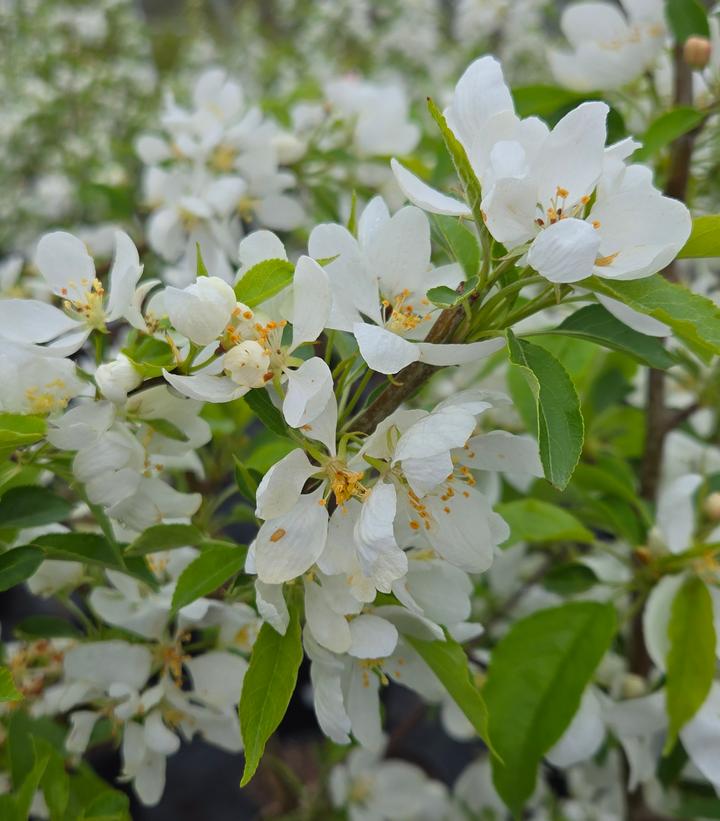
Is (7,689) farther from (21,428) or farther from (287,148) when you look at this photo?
(287,148)

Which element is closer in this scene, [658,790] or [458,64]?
[658,790]

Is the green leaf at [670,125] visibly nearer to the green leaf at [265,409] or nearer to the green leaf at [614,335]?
the green leaf at [614,335]

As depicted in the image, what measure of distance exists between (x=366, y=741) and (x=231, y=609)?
0.18 meters

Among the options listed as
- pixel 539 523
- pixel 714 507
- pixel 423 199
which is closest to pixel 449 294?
pixel 423 199

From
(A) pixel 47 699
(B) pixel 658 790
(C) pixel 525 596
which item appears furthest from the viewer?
(C) pixel 525 596

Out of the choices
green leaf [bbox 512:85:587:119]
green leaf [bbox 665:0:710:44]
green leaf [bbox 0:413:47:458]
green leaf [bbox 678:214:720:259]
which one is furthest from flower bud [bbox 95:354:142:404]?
green leaf [bbox 665:0:710:44]

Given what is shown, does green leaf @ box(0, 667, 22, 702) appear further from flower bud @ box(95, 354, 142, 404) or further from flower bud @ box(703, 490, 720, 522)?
flower bud @ box(703, 490, 720, 522)

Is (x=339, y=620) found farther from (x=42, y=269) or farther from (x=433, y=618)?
(x=42, y=269)

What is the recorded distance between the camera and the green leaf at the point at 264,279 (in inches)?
23.5

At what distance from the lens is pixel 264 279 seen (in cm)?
60

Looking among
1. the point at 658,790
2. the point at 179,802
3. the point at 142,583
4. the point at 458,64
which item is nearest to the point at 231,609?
the point at 142,583

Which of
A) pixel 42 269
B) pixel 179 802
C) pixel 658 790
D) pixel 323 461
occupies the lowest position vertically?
pixel 179 802

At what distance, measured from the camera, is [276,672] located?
604mm

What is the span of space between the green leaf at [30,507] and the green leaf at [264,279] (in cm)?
27
